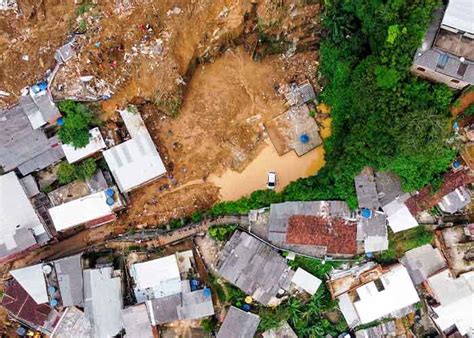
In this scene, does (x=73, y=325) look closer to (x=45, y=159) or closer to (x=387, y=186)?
(x=45, y=159)

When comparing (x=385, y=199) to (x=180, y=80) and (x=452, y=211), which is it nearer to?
(x=452, y=211)

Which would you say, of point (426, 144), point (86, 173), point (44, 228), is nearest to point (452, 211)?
point (426, 144)

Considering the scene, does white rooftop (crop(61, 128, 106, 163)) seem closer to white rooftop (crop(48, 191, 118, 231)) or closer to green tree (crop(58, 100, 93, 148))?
green tree (crop(58, 100, 93, 148))

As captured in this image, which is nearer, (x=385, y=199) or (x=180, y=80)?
(x=385, y=199)

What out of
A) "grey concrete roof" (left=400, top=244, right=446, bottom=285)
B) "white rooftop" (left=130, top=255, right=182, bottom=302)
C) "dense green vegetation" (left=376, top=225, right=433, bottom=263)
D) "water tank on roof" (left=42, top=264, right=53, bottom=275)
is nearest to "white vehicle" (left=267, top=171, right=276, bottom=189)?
"white rooftop" (left=130, top=255, right=182, bottom=302)

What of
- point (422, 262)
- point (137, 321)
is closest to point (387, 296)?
point (422, 262)

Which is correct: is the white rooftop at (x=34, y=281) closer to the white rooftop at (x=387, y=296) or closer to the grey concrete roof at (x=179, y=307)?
the grey concrete roof at (x=179, y=307)
